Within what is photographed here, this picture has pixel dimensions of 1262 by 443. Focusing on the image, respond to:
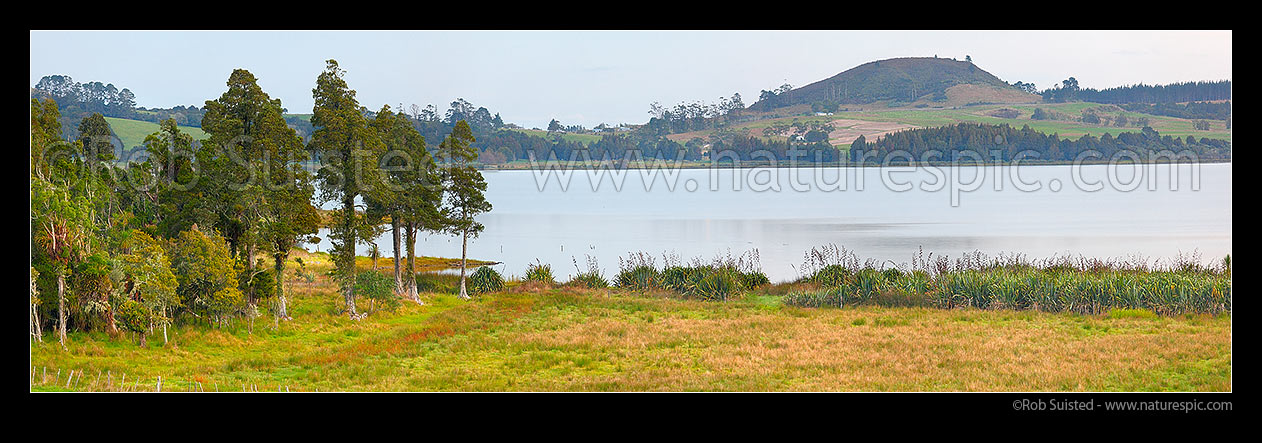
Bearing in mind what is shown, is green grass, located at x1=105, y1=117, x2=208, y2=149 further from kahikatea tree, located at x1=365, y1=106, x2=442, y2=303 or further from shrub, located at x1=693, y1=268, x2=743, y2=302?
shrub, located at x1=693, y1=268, x2=743, y2=302

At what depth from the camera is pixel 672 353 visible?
18.3 m

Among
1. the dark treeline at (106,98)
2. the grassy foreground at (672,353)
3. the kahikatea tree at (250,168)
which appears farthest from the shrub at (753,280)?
the dark treeline at (106,98)

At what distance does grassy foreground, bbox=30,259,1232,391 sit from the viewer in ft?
49.7

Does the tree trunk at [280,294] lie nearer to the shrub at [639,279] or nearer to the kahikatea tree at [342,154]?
the kahikatea tree at [342,154]

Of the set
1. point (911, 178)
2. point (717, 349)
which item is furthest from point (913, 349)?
point (911, 178)

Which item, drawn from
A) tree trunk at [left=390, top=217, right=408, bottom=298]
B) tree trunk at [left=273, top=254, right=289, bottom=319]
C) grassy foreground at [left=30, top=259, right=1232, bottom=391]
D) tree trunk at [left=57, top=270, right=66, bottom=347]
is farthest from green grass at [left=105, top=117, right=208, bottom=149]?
tree trunk at [left=57, top=270, right=66, bottom=347]

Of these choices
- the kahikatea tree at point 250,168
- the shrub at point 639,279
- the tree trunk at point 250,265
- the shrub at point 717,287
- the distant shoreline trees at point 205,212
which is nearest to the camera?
the distant shoreline trees at point 205,212

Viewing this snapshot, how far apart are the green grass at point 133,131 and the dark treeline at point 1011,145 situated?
385 feet

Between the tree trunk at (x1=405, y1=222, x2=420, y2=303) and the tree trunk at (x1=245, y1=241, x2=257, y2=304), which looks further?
the tree trunk at (x1=405, y1=222, x2=420, y2=303)

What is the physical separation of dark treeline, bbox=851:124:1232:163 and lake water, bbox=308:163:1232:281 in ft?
96.8

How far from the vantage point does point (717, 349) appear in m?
18.6

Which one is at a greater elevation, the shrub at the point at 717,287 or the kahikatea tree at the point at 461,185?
the kahikatea tree at the point at 461,185

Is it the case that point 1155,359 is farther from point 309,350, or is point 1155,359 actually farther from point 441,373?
point 309,350

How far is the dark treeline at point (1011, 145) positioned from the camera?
176 meters
